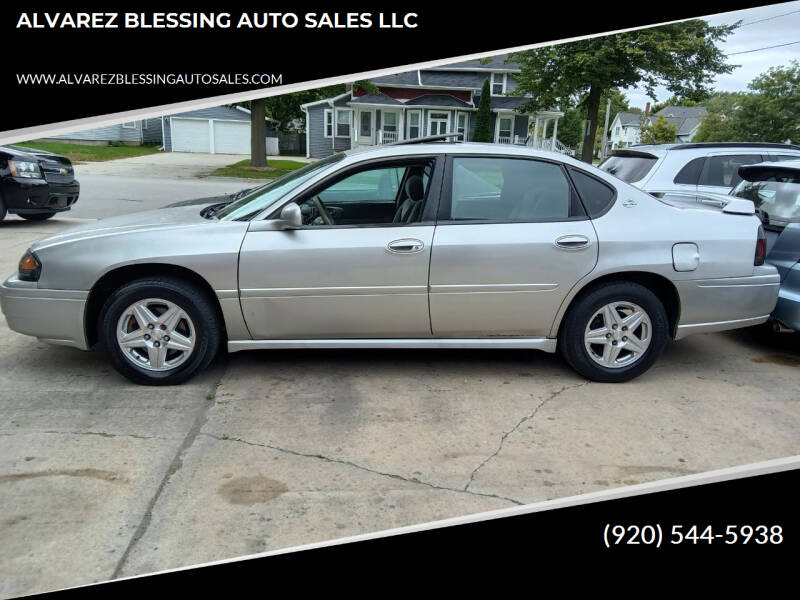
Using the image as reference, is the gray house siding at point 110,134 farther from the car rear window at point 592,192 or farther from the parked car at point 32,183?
the car rear window at point 592,192

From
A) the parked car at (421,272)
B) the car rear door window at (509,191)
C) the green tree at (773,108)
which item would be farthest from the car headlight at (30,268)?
the green tree at (773,108)

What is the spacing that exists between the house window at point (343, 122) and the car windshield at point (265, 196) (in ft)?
103

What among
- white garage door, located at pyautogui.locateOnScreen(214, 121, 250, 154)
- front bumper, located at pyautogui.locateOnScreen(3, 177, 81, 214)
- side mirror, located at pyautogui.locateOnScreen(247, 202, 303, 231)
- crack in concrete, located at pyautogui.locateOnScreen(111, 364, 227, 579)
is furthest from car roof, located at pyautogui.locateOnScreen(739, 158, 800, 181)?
white garage door, located at pyautogui.locateOnScreen(214, 121, 250, 154)

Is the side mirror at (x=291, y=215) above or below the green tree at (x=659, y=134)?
below

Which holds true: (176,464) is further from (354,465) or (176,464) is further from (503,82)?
(503,82)

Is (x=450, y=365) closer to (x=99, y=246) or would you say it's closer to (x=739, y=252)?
(x=739, y=252)

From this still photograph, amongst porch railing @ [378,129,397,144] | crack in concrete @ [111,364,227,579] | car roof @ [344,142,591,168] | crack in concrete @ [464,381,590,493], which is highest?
porch railing @ [378,129,397,144]

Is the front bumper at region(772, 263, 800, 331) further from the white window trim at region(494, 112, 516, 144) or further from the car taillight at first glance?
the white window trim at region(494, 112, 516, 144)

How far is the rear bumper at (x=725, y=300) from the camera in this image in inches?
169

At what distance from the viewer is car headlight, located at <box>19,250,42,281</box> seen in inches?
158

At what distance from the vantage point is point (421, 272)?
13.3 ft

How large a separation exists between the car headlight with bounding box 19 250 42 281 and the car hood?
0.06 meters

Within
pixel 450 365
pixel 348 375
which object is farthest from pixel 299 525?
pixel 450 365

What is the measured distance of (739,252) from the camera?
432cm
